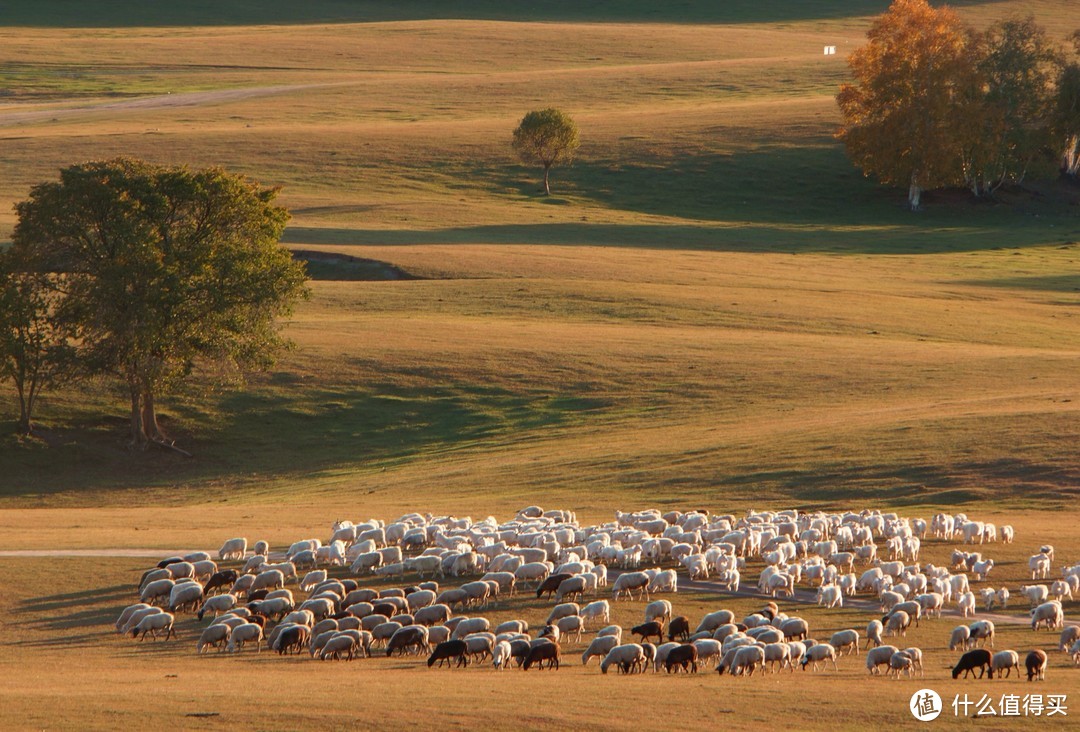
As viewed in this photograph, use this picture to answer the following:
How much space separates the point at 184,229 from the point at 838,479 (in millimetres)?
26279

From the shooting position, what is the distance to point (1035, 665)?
19484 millimetres

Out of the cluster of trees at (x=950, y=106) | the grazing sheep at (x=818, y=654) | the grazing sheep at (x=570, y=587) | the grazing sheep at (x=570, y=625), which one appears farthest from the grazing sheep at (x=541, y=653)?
the cluster of trees at (x=950, y=106)

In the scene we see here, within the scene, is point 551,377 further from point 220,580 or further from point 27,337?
point 220,580

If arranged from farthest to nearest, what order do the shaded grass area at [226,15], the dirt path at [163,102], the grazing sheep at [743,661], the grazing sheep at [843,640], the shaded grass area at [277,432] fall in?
1. the shaded grass area at [226,15]
2. the dirt path at [163,102]
3. the shaded grass area at [277,432]
4. the grazing sheep at [843,640]
5. the grazing sheep at [743,661]

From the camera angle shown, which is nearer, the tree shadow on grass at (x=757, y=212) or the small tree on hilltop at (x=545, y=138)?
the tree shadow on grass at (x=757, y=212)

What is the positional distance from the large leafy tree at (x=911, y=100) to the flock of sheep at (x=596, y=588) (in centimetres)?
7148

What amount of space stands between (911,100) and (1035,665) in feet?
282

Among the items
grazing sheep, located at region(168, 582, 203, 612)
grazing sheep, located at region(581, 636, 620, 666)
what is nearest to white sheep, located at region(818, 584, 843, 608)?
grazing sheep, located at region(581, 636, 620, 666)

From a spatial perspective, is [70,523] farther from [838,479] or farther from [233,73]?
[233,73]

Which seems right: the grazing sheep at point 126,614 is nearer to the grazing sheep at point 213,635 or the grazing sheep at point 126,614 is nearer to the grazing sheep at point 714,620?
the grazing sheep at point 213,635

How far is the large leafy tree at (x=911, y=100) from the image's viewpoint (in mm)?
98188

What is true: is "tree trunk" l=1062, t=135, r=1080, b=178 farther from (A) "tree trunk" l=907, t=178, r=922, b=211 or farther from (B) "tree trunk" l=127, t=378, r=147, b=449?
(B) "tree trunk" l=127, t=378, r=147, b=449

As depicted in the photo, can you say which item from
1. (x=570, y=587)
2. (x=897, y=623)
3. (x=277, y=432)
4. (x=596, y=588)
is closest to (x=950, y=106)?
(x=277, y=432)

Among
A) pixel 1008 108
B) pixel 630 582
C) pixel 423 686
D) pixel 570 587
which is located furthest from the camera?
pixel 1008 108
